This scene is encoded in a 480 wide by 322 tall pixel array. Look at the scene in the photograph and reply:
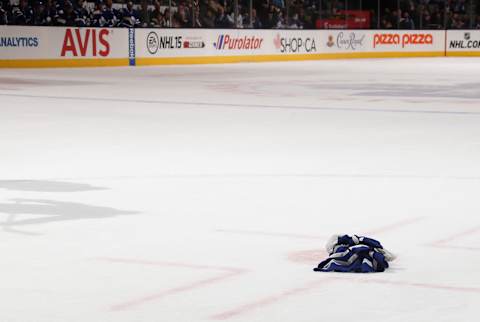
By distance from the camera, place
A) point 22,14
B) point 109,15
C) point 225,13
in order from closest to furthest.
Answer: point 22,14
point 109,15
point 225,13

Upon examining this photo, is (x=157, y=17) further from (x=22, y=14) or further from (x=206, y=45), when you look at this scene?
(x=22, y=14)

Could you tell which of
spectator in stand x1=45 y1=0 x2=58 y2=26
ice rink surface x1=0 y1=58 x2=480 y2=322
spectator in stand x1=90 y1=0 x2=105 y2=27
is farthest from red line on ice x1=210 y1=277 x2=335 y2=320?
spectator in stand x1=90 y1=0 x2=105 y2=27

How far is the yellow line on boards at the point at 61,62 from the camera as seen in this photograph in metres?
27.4

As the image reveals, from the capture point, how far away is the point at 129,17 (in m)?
30.3

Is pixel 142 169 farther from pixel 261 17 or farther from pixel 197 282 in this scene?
pixel 261 17

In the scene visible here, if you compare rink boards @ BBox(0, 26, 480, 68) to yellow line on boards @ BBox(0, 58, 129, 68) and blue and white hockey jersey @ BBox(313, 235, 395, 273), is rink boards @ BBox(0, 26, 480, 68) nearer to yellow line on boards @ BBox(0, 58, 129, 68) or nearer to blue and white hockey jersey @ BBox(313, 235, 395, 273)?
yellow line on boards @ BBox(0, 58, 129, 68)

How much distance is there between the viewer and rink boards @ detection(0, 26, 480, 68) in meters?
28.0

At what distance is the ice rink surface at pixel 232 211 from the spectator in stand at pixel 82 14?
14254 millimetres

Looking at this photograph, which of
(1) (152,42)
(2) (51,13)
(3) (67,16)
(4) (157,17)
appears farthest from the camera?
(4) (157,17)

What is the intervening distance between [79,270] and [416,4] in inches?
1522

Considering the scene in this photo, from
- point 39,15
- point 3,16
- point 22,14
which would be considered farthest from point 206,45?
point 3,16

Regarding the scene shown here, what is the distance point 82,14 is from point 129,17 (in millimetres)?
1642

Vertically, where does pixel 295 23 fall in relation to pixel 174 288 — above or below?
→ below

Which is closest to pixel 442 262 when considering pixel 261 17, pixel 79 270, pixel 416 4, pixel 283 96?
pixel 79 270
